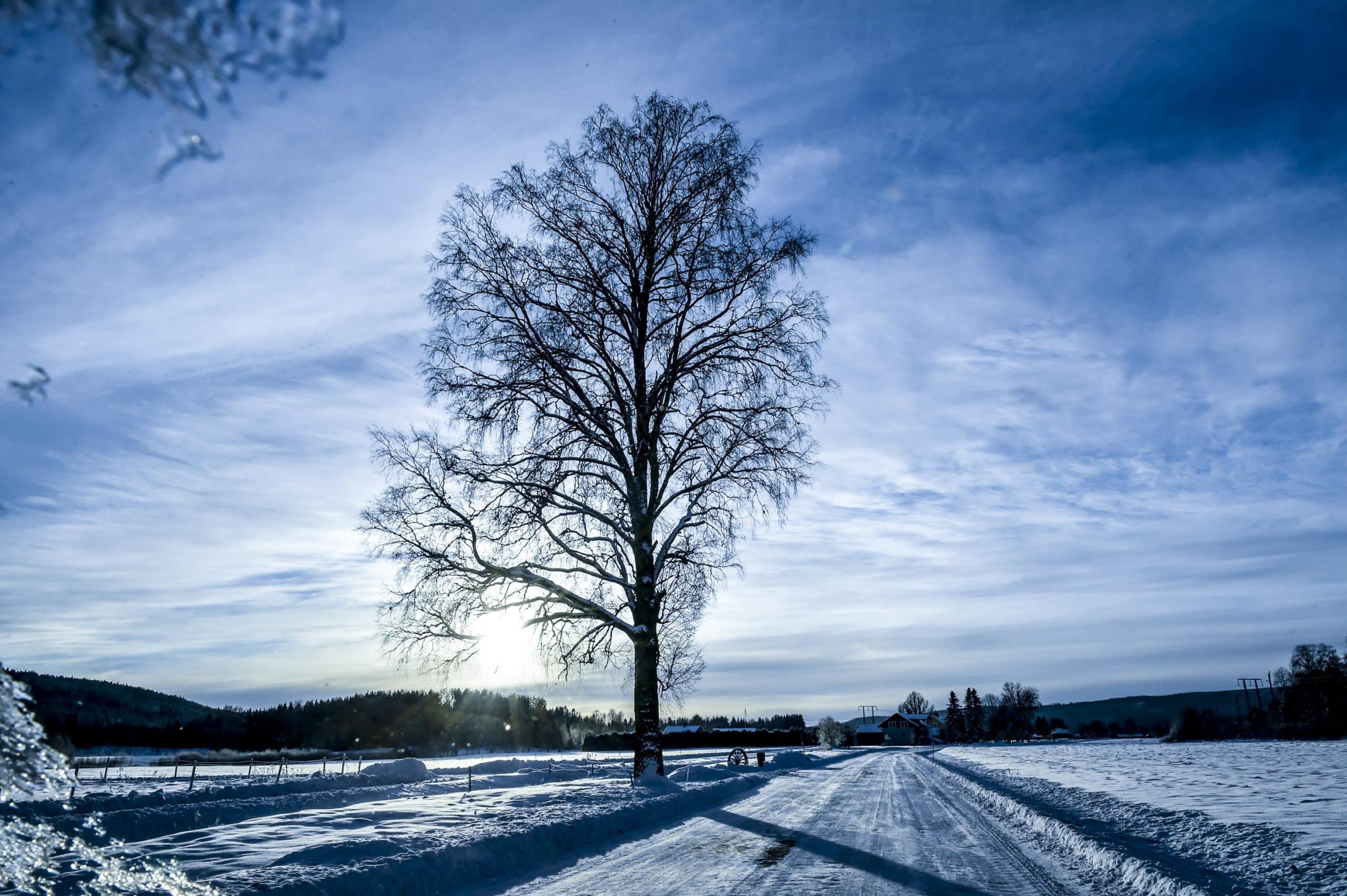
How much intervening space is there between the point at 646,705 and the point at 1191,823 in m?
9.33

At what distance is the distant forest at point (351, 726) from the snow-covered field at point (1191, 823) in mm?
33549

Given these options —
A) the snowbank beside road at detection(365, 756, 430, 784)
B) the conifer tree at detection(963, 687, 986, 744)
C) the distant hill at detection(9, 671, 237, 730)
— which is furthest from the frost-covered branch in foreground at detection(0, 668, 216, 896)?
the conifer tree at detection(963, 687, 986, 744)

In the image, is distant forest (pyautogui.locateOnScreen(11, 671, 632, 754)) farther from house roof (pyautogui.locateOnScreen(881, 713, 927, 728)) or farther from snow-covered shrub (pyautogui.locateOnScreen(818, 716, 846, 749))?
house roof (pyautogui.locateOnScreen(881, 713, 927, 728))

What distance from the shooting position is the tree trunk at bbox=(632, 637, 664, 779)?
50.3 ft

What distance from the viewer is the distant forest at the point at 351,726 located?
221ft

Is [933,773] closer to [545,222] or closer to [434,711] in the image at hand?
[545,222]

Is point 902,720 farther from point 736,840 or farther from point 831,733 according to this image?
point 736,840

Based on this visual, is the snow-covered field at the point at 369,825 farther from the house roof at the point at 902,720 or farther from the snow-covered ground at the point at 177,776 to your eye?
the house roof at the point at 902,720

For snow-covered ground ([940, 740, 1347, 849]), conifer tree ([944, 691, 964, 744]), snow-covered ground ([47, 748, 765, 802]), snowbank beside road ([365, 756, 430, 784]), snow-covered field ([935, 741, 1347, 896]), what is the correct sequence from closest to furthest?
snow-covered field ([935, 741, 1347, 896]), snow-covered ground ([940, 740, 1347, 849]), snow-covered ground ([47, 748, 765, 802]), snowbank beside road ([365, 756, 430, 784]), conifer tree ([944, 691, 964, 744])

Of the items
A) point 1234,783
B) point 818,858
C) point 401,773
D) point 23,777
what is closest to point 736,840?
point 818,858

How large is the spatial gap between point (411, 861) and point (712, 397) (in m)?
10.9

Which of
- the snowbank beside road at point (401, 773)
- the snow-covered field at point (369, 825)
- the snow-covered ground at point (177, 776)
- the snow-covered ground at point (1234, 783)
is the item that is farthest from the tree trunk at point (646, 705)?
the snowbank beside road at point (401, 773)

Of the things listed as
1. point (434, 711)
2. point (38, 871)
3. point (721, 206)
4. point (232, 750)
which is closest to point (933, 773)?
point (721, 206)

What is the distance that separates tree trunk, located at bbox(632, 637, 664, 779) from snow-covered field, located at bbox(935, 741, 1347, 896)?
6516mm
